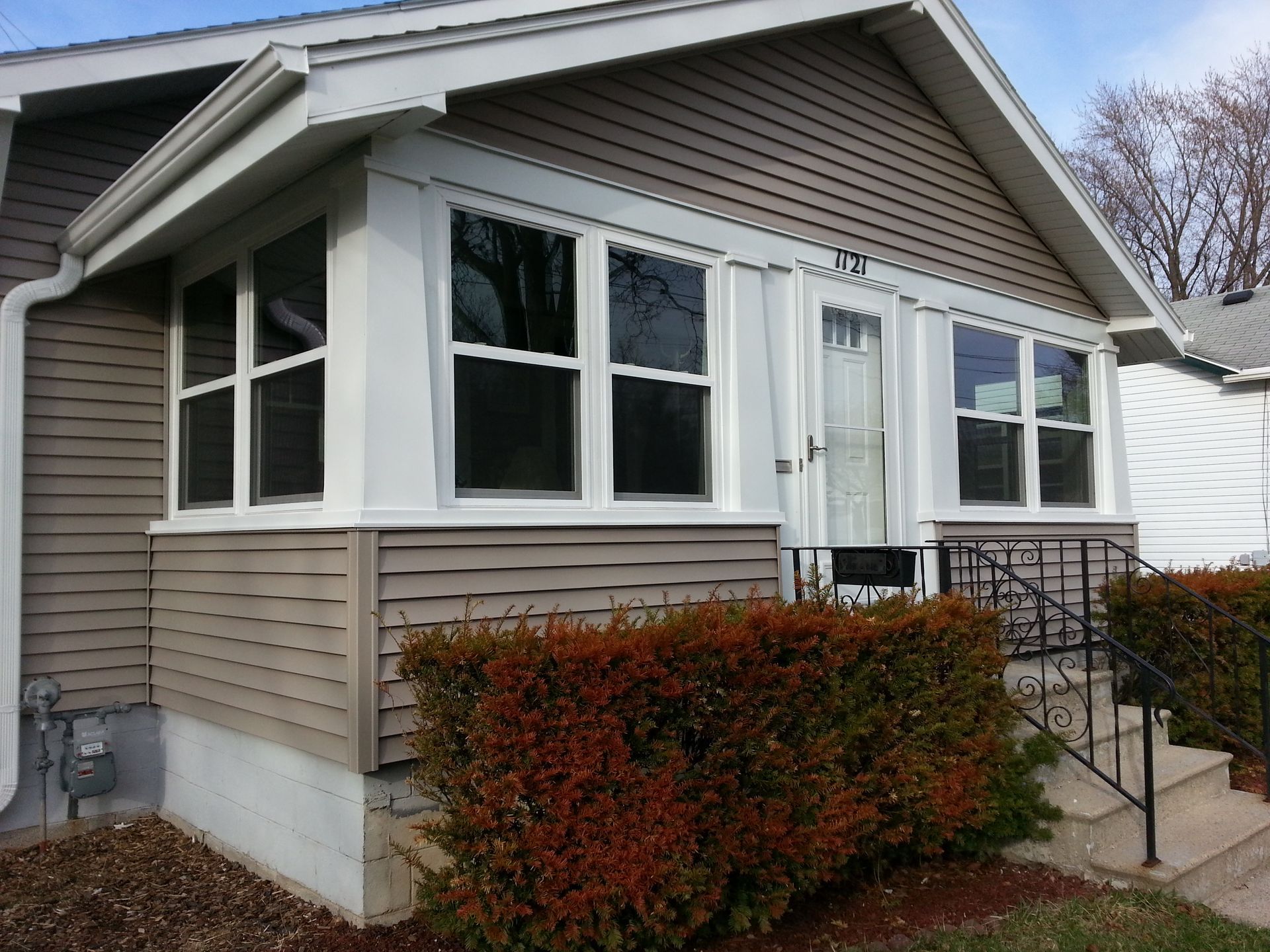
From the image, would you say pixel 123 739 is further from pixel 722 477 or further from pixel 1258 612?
pixel 1258 612

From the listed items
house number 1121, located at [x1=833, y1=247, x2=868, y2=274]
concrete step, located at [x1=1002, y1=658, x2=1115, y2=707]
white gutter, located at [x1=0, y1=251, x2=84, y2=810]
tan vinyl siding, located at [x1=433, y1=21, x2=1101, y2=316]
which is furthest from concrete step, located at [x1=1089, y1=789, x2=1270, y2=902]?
white gutter, located at [x1=0, y1=251, x2=84, y2=810]

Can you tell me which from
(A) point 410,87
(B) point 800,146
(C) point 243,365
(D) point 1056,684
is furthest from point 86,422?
(D) point 1056,684

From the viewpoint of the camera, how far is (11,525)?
5.40 m

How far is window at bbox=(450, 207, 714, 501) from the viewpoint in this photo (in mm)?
4867

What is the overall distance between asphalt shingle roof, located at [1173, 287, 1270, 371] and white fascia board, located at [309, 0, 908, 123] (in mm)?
11257

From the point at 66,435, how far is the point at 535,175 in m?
3.03

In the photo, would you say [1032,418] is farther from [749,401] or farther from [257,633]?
[257,633]

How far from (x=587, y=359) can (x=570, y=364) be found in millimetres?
120

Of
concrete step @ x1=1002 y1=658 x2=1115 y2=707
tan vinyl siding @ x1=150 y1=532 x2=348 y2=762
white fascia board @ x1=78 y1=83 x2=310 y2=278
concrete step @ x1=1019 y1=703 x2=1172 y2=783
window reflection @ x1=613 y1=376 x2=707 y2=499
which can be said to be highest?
white fascia board @ x1=78 y1=83 x2=310 y2=278

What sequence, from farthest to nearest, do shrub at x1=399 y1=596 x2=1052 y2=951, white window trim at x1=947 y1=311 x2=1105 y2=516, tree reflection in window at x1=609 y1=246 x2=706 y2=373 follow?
white window trim at x1=947 y1=311 x2=1105 y2=516 < tree reflection in window at x1=609 y1=246 x2=706 y2=373 < shrub at x1=399 y1=596 x2=1052 y2=951

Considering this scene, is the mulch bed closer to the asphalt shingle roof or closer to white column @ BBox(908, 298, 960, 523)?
white column @ BBox(908, 298, 960, 523)

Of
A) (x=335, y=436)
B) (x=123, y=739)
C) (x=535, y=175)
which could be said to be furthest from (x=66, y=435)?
(x=535, y=175)

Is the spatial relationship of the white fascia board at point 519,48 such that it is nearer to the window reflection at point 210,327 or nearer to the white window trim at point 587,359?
the white window trim at point 587,359

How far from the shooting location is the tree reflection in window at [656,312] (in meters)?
5.53
